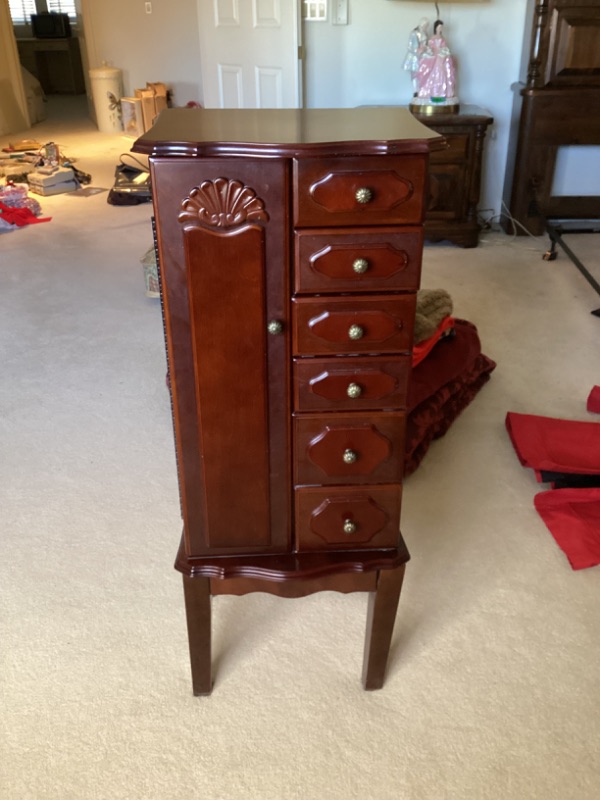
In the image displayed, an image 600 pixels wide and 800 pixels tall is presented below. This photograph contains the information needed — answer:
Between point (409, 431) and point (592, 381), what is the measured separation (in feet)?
2.66

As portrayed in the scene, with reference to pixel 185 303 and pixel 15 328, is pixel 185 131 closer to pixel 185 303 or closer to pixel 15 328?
pixel 185 303

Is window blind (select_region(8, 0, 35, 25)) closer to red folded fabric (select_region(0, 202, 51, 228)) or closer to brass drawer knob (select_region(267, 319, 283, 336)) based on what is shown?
red folded fabric (select_region(0, 202, 51, 228))

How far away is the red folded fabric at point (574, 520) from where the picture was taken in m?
1.62

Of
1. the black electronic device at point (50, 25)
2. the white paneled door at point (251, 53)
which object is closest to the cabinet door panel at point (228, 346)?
the white paneled door at point (251, 53)

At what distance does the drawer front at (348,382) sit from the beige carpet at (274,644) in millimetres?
569

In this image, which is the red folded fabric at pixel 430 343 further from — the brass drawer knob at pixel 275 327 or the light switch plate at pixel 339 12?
the light switch plate at pixel 339 12

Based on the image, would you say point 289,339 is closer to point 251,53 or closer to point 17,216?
point 251,53

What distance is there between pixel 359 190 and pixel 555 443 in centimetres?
125

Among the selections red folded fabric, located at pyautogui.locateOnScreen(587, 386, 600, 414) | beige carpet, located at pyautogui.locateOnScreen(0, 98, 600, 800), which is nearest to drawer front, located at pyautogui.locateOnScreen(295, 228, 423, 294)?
beige carpet, located at pyautogui.locateOnScreen(0, 98, 600, 800)

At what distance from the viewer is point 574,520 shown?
5.62 ft

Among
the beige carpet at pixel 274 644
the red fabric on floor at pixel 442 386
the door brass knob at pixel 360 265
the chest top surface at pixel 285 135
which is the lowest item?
the beige carpet at pixel 274 644

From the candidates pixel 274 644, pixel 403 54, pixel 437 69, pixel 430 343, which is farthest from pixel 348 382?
pixel 403 54

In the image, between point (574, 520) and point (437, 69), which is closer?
point (574, 520)

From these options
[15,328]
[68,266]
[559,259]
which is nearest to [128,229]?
[68,266]
